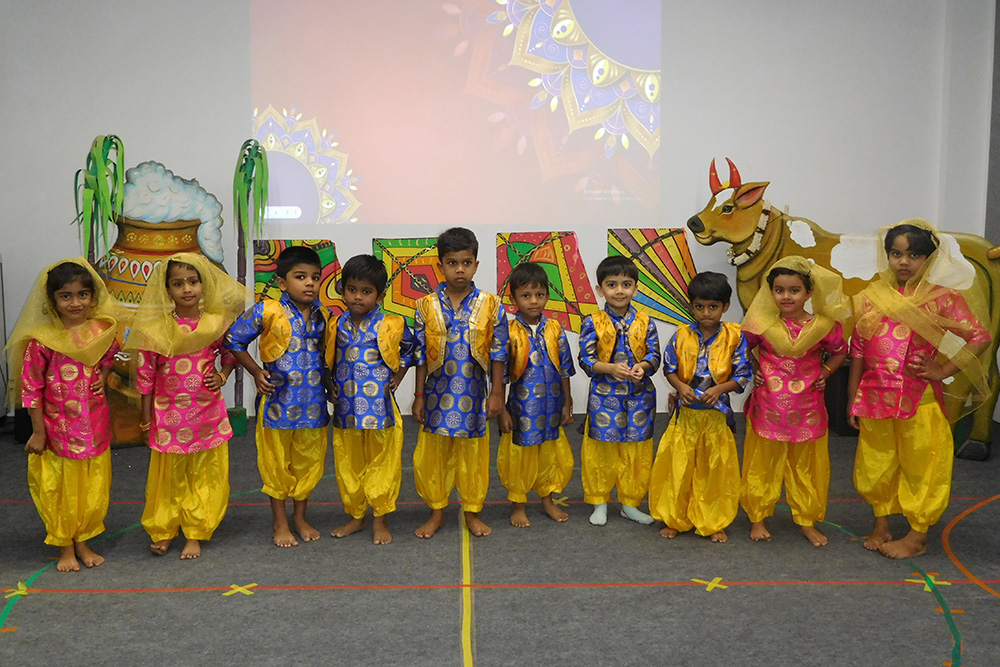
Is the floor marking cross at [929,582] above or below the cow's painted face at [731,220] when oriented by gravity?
below

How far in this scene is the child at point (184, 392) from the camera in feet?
8.80

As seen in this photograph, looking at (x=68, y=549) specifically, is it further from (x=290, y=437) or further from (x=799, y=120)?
(x=799, y=120)

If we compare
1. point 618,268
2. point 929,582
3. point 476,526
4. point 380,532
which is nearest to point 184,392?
point 380,532

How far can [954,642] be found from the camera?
Answer: 7.14ft

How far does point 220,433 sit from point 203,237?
2121 millimetres

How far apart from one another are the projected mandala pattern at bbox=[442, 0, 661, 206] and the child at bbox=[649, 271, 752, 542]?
2.36 meters

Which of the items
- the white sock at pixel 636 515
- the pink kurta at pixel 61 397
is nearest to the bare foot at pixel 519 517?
the white sock at pixel 636 515

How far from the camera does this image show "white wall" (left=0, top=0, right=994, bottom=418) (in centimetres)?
486

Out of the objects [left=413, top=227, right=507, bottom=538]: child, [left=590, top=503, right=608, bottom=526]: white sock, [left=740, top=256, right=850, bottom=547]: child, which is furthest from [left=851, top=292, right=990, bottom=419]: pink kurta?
[left=413, top=227, right=507, bottom=538]: child

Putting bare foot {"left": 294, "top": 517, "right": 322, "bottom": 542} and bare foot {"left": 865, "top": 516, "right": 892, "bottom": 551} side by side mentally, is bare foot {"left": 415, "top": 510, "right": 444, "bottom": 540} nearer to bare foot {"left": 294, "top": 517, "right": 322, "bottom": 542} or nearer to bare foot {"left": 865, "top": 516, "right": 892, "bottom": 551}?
bare foot {"left": 294, "top": 517, "right": 322, "bottom": 542}

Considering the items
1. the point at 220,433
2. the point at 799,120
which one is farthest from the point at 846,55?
the point at 220,433

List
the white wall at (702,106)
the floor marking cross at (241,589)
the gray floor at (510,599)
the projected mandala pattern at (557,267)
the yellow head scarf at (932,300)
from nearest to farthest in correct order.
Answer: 1. the gray floor at (510,599)
2. the floor marking cross at (241,589)
3. the yellow head scarf at (932,300)
4. the white wall at (702,106)
5. the projected mandala pattern at (557,267)

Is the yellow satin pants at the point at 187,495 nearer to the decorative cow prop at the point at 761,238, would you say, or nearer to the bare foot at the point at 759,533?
the bare foot at the point at 759,533

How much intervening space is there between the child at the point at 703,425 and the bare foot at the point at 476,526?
0.62 meters
